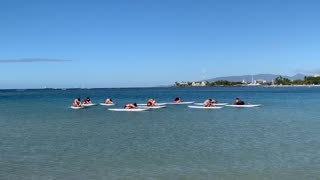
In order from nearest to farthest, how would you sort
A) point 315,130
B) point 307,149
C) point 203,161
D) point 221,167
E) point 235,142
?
point 221,167 → point 203,161 → point 307,149 → point 235,142 → point 315,130

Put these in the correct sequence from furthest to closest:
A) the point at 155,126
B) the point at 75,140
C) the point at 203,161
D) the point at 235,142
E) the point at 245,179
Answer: the point at 155,126 < the point at 75,140 < the point at 235,142 < the point at 203,161 < the point at 245,179

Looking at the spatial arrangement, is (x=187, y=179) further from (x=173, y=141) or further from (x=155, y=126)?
(x=155, y=126)

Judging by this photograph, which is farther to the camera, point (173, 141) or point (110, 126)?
point (110, 126)

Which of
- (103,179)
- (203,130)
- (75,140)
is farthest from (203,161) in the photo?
(203,130)

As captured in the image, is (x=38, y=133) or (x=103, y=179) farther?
(x=38, y=133)

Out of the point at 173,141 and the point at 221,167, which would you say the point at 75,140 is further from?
the point at 221,167

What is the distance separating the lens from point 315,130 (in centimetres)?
2645

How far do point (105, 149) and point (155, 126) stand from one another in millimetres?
10612

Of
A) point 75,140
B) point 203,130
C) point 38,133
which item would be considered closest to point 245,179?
point 75,140

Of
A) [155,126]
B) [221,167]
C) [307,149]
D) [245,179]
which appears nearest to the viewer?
[245,179]

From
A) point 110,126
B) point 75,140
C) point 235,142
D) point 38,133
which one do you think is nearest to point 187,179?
point 235,142

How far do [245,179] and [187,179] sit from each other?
183 centimetres

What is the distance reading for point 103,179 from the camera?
556 inches

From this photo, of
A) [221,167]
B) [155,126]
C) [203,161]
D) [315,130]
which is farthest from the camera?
[155,126]
